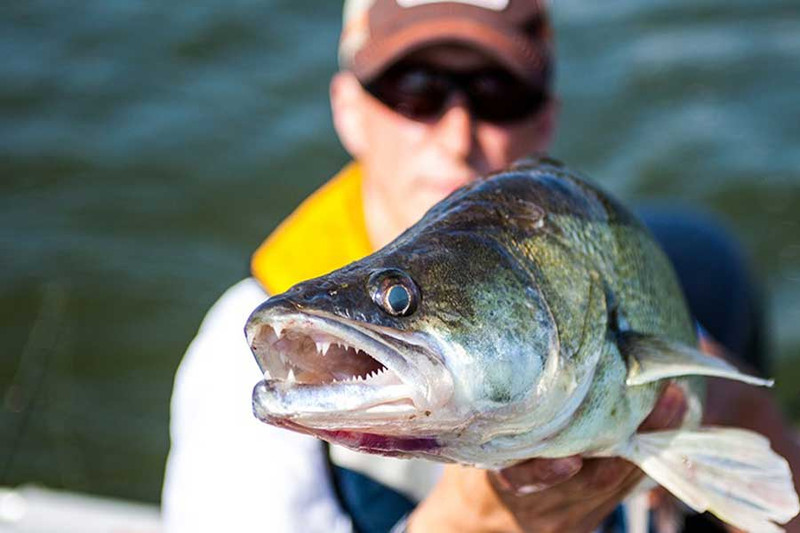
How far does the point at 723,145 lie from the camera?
8.89 m

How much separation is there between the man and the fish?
1.14 feet

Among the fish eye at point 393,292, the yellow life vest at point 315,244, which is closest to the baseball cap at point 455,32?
the yellow life vest at point 315,244

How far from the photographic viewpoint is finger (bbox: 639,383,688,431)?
234cm

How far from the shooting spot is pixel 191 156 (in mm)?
8828

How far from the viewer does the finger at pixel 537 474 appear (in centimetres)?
208

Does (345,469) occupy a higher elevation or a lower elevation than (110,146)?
higher

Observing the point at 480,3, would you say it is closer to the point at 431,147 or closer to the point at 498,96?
the point at 498,96

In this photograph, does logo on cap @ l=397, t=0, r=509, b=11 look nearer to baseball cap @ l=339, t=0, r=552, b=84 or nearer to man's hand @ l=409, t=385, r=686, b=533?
baseball cap @ l=339, t=0, r=552, b=84

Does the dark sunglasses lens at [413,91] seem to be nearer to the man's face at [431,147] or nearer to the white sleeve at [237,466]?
the man's face at [431,147]

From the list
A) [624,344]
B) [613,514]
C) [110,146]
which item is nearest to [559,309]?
[624,344]

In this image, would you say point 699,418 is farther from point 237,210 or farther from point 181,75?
point 181,75

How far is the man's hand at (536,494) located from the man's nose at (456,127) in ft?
3.31

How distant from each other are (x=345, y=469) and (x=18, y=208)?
594 centimetres

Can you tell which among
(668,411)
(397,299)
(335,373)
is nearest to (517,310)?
(397,299)
